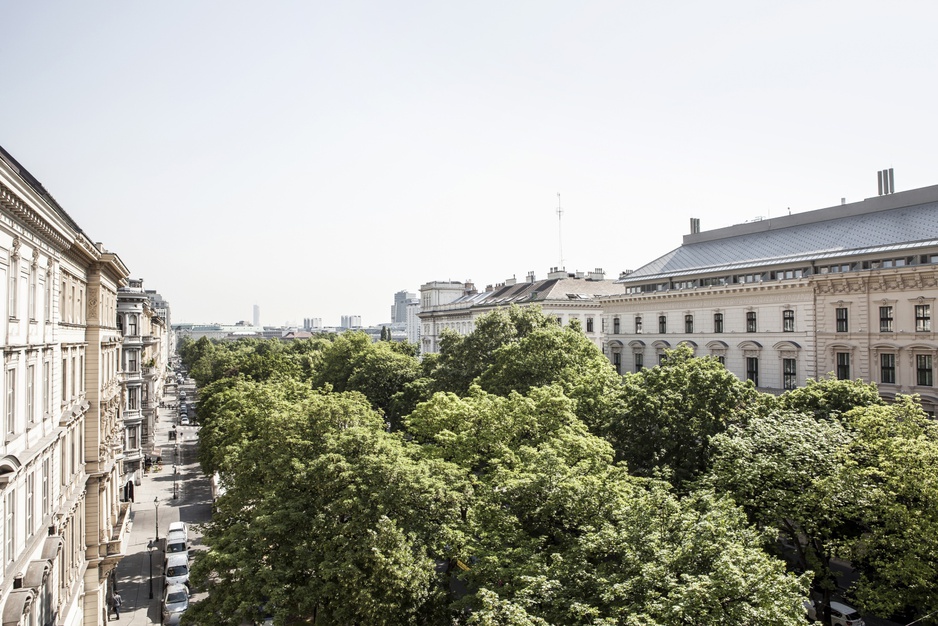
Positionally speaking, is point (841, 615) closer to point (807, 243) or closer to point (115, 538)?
point (807, 243)

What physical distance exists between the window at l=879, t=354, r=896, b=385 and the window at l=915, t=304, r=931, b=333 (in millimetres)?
2550

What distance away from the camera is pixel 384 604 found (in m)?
21.1

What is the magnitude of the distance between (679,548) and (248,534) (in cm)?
1475

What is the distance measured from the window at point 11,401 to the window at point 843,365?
49.8m

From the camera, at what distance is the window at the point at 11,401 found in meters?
17.7

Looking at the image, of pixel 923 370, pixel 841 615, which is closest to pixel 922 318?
pixel 923 370

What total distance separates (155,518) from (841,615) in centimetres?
4826

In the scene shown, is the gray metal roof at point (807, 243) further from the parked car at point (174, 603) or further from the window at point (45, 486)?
the window at point (45, 486)

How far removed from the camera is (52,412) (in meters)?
23.6

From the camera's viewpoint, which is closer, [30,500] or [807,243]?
[30,500]

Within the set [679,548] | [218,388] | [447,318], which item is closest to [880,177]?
[679,548]

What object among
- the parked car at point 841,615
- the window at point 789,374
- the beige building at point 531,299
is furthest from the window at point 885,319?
the beige building at point 531,299

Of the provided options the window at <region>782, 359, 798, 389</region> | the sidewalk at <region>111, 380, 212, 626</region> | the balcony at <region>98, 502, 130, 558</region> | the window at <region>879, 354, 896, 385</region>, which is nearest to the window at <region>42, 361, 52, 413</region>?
the sidewalk at <region>111, 380, 212, 626</region>

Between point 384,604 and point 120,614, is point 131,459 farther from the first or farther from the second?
point 384,604
